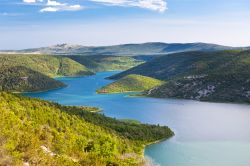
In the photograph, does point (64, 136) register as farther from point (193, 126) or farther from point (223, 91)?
point (223, 91)

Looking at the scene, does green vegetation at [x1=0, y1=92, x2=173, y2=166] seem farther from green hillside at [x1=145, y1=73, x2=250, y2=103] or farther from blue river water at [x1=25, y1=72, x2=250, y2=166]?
green hillside at [x1=145, y1=73, x2=250, y2=103]

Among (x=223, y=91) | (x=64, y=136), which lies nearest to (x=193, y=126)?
(x=223, y=91)

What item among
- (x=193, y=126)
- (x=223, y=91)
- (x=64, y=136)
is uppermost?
(x=64, y=136)

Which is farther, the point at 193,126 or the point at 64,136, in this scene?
the point at 193,126

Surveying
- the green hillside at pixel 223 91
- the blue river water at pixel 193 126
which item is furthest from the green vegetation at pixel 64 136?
the green hillside at pixel 223 91

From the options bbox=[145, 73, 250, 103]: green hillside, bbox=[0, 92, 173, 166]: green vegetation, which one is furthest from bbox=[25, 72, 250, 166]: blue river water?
bbox=[145, 73, 250, 103]: green hillside

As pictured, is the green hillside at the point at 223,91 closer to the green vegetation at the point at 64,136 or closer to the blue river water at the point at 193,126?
the blue river water at the point at 193,126

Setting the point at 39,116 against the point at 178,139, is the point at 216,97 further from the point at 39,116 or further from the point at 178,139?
the point at 39,116
